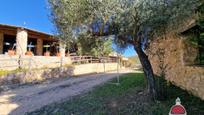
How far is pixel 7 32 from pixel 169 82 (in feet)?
65.3

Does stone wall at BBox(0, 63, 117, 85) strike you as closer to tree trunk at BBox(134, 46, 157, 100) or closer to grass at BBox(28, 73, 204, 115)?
grass at BBox(28, 73, 204, 115)

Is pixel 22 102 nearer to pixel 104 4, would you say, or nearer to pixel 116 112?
pixel 116 112

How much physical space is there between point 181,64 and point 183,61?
36 centimetres

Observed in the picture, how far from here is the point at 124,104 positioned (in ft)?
33.4

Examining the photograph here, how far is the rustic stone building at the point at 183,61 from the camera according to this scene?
32.2 ft

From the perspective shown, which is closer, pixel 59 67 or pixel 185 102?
pixel 185 102

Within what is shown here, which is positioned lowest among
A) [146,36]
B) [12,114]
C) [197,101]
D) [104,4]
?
[12,114]

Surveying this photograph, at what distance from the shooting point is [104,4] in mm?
8492

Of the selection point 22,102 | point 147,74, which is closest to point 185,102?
point 147,74

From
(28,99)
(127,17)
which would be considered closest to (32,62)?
(28,99)

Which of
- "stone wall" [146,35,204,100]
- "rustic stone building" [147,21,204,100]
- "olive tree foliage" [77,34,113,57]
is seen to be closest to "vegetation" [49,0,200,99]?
"olive tree foliage" [77,34,113,57]

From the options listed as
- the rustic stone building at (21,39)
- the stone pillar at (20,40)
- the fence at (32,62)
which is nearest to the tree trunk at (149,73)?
the fence at (32,62)

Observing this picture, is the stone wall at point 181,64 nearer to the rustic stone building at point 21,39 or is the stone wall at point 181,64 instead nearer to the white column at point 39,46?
the rustic stone building at point 21,39

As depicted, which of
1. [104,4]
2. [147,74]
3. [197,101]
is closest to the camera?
[104,4]
